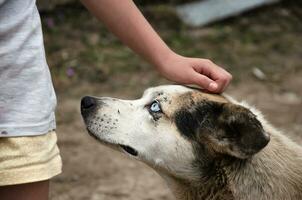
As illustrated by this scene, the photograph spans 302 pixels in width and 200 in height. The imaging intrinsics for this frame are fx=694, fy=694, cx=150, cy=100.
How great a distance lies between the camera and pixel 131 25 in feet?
7.70

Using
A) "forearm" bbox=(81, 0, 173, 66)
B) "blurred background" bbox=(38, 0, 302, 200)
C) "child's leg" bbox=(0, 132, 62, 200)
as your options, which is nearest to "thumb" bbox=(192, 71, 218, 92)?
"forearm" bbox=(81, 0, 173, 66)

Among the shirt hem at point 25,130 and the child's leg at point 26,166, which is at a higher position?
the shirt hem at point 25,130

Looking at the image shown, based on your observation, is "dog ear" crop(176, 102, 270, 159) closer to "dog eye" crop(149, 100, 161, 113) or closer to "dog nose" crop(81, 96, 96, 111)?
"dog eye" crop(149, 100, 161, 113)

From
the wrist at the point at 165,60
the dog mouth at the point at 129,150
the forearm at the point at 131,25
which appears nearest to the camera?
the forearm at the point at 131,25

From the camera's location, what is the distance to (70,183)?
4.24 meters

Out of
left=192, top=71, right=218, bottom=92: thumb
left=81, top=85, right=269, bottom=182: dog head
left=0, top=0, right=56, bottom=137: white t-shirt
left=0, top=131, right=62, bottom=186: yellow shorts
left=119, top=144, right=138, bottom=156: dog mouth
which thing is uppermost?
left=0, top=0, right=56, bottom=137: white t-shirt

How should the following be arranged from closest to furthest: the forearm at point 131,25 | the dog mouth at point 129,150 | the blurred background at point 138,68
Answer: the forearm at point 131,25
the dog mouth at point 129,150
the blurred background at point 138,68

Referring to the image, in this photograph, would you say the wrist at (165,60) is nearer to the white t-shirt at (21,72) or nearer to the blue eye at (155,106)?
the blue eye at (155,106)

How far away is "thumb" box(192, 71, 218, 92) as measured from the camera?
2473mm

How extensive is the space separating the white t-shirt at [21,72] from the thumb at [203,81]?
628mm

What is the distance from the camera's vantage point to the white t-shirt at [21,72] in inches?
78.2

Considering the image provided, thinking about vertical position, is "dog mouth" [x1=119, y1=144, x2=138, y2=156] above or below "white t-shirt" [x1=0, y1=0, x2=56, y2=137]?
below

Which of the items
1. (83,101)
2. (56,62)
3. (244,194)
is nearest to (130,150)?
(83,101)

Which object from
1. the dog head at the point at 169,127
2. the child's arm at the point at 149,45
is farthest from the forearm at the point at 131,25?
the dog head at the point at 169,127
